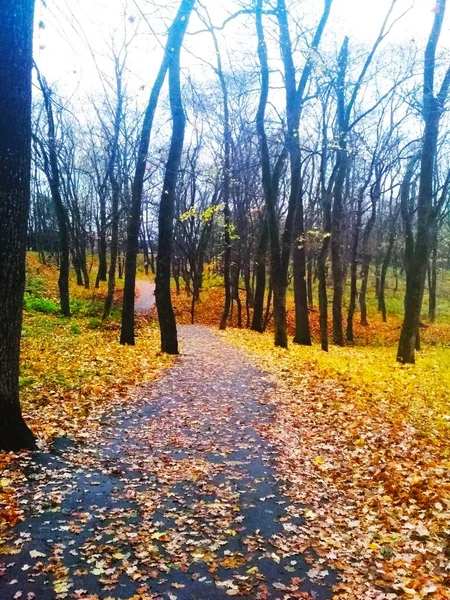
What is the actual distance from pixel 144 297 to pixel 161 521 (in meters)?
37.8

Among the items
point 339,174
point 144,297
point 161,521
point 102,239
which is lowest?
point 161,521

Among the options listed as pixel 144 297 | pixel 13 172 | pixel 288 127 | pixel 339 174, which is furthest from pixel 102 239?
pixel 13 172

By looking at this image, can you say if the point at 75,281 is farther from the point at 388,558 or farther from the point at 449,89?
the point at 388,558

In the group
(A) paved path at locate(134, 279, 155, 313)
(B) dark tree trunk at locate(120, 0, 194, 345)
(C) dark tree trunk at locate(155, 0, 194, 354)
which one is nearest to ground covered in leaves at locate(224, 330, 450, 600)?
(C) dark tree trunk at locate(155, 0, 194, 354)

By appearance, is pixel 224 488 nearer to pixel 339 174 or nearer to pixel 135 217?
pixel 135 217

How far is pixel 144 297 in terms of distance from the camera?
42.2 metres

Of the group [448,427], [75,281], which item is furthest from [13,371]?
[75,281]

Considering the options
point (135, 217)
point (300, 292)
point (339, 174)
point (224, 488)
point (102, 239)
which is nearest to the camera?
point (224, 488)

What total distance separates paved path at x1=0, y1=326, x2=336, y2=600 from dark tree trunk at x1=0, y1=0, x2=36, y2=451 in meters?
1.45

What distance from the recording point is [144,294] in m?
44.5

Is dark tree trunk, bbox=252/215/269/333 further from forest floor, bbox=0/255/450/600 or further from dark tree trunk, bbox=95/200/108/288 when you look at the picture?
forest floor, bbox=0/255/450/600

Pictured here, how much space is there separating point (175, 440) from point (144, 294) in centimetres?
3777

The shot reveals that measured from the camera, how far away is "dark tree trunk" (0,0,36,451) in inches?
217

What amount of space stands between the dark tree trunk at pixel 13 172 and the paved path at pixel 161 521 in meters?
1.45
